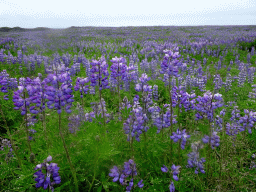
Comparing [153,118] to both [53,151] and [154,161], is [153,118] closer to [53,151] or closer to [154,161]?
[154,161]

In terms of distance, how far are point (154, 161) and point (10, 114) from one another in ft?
10.8

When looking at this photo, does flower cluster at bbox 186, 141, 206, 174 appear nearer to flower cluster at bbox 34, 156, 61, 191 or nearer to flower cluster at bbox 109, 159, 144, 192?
flower cluster at bbox 109, 159, 144, 192

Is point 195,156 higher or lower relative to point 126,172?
higher

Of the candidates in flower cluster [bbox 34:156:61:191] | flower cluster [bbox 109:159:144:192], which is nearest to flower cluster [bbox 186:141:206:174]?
flower cluster [bbox 109:159:144:192]

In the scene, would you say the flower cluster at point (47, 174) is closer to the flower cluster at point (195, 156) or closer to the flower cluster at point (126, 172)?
the flower cluster at point (126, 172)

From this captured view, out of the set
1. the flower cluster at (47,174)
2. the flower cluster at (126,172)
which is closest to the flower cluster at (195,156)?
the flower cluster at (126,172)

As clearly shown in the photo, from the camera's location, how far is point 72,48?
1509 centimetres

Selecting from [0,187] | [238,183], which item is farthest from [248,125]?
[0,187]

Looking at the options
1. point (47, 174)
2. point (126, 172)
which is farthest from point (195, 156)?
point (47, 174)

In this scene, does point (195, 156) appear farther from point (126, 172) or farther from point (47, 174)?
point (47, 174)

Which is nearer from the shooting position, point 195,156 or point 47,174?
point 47,174

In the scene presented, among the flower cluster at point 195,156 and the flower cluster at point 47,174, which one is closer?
the flower cluster at point 47,174

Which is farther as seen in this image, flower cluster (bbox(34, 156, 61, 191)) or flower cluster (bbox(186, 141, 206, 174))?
flower cluster (bbox(186, 141, 206, 174))

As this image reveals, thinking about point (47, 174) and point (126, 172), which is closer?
point (47, 174)
